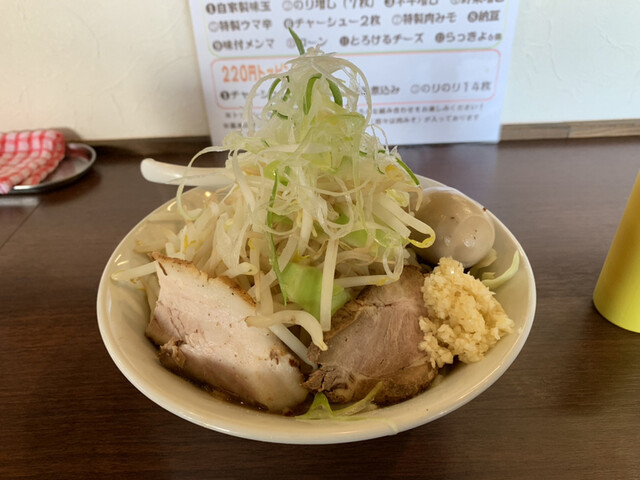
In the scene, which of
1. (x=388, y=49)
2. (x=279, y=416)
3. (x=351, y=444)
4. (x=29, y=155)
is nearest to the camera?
(x=279, y=416)

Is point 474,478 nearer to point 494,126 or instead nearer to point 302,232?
point 302,232

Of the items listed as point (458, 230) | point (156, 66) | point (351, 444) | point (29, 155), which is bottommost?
point (351, 444)

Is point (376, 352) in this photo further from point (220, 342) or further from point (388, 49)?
point (388, 49)

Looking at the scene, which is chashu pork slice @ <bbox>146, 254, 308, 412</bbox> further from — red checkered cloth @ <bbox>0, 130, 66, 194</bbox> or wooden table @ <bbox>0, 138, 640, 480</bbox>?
red checkered cloth @ <bbox>0, 130, 66, 194</bbox>

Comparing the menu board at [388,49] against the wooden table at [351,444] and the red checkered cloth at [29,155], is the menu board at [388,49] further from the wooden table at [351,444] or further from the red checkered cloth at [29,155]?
the red checkered cloth at [29,155]


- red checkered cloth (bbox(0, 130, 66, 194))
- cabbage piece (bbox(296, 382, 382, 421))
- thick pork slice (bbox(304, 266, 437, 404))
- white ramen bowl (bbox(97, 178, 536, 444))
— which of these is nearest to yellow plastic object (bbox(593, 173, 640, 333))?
white ramen bowl (bbox(97, 178, 536, 444))

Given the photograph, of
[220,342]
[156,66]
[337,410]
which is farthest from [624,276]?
[156,66]
